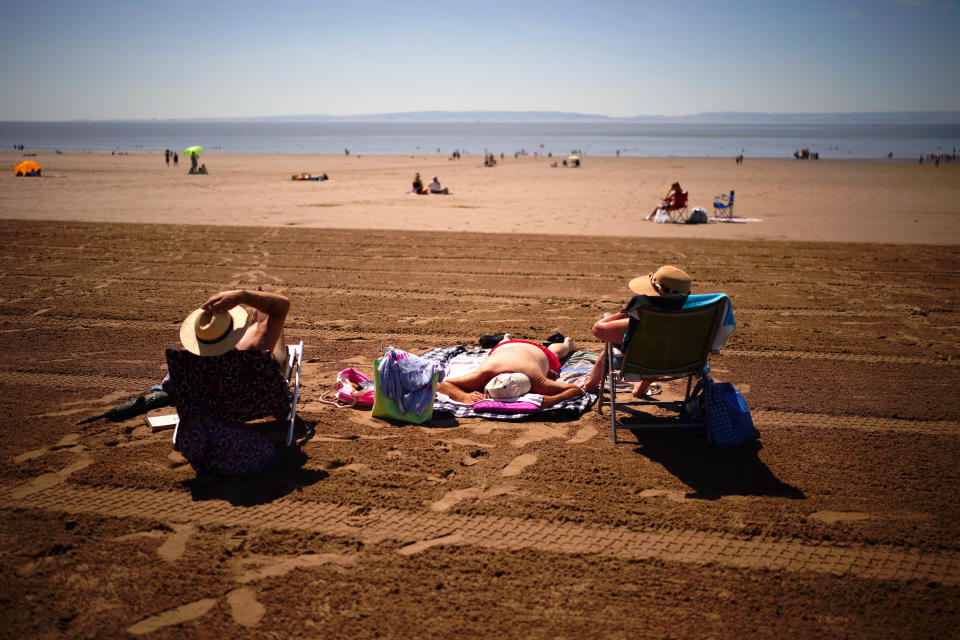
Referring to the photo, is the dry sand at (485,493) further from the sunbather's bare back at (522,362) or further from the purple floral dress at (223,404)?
the sunbather's bare back at (522,362)

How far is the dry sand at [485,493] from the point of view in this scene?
9.95 ft

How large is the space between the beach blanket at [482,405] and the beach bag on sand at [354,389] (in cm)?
59

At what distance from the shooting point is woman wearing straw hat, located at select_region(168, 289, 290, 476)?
4.16 m

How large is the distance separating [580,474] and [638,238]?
10537 mm

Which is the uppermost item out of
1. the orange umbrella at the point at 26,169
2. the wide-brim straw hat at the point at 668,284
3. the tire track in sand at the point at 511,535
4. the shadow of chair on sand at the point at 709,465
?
the orange umbrella at the point at 26,169

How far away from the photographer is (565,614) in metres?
3.00

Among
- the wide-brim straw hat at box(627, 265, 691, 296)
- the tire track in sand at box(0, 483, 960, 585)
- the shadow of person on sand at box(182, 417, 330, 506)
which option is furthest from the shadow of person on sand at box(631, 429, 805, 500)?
the shadow of person on sand at box(182, 417, 330, 506)

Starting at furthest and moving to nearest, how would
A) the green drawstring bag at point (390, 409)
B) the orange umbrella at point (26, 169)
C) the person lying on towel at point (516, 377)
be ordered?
the orange umbrella at point (26, 169)
the person lying on towel at point (516, 377)
the green drawstring bag at point (390, 409)

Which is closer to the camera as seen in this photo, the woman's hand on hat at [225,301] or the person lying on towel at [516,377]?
the woman's hand on hat at [225,301]

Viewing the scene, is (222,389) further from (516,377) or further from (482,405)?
(516,377)

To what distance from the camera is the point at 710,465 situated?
443 centimetres

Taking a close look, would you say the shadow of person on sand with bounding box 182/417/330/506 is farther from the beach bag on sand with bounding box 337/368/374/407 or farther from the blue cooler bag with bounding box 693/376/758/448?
the blue cooler bag with bounding box 693/376/758/448

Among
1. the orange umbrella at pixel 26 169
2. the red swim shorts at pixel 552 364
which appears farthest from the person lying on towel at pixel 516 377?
the orange umbrella at pixel 26 169

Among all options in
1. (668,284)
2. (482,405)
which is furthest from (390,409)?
(668,284)
